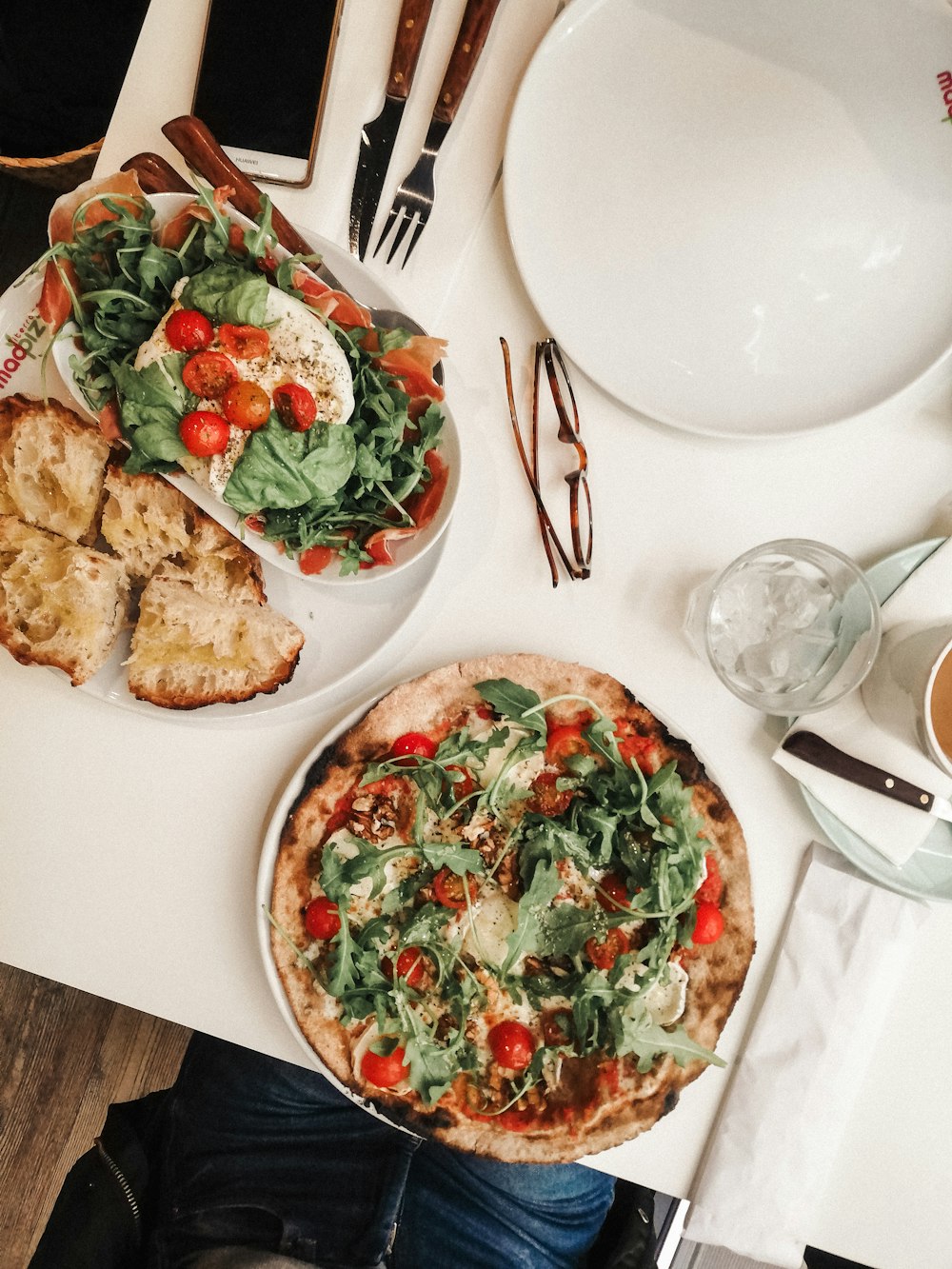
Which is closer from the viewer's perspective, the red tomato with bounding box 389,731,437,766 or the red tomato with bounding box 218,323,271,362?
the red tomato with bounding box 218,323,271,362

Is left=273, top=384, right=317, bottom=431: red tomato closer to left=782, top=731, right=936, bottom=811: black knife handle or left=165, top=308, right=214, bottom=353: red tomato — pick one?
left=165, top=308, right=214, bottom=353: red tomato

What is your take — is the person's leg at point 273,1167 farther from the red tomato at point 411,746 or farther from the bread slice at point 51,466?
the bread slice at point 51,466

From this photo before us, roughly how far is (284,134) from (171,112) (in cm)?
19

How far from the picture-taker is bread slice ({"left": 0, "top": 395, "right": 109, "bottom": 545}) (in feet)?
4.23

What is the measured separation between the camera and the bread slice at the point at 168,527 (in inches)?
51.4

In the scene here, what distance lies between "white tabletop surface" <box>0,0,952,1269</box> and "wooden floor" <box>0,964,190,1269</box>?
102cm

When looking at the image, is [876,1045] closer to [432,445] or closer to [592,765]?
[592,765]

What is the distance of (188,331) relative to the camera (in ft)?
3.76

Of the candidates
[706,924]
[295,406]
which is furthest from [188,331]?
[706,924]

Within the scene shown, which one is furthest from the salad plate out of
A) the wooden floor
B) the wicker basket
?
the wooden floor

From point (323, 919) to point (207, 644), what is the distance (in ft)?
1.41

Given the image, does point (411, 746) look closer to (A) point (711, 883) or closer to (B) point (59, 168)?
(A) point (711, 883)

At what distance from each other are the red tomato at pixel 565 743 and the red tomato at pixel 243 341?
25.8 inches

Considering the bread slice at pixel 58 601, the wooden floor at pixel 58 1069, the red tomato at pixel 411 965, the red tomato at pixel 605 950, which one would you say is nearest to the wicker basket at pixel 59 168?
the bread slice at pixel 58 601
